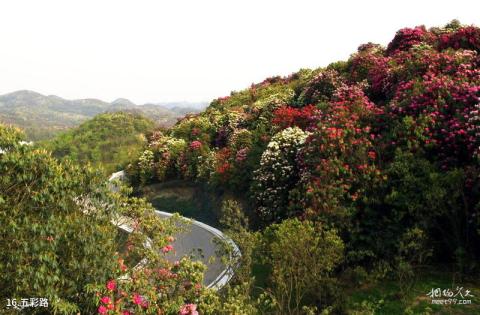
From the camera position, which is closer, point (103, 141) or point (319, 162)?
point (319, 162)

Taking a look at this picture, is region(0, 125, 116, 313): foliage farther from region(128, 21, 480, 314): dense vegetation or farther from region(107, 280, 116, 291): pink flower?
region(128, 21, 480, 314): dense vegetation

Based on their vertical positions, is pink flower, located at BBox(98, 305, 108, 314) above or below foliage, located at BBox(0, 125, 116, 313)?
below

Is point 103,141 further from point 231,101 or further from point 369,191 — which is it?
point 369,191

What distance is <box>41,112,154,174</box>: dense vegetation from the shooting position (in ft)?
330

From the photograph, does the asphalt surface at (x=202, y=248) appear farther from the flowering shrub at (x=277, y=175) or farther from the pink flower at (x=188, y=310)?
the pink flower at (x=188, y=310)

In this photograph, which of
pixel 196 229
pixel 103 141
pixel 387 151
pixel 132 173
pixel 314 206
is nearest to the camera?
pixel 314 206

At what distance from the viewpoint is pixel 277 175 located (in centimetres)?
2256

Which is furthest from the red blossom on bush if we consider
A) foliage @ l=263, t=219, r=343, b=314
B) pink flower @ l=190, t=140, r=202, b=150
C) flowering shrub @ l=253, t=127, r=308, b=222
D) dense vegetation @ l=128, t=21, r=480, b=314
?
pink flower @ l=190, t=140, r=202, b=150

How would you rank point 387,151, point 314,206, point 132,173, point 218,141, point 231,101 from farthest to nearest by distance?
point 231,101 → point 132,173 → point 218,141 → point 387,151 → point 314,206

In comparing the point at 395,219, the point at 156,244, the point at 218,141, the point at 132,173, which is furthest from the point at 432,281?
the point at 132,173

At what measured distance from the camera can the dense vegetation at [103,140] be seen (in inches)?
3957

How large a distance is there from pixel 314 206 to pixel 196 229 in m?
13.9

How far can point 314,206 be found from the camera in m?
15.6

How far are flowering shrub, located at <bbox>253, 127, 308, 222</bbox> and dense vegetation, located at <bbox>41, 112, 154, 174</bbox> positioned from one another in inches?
2857
